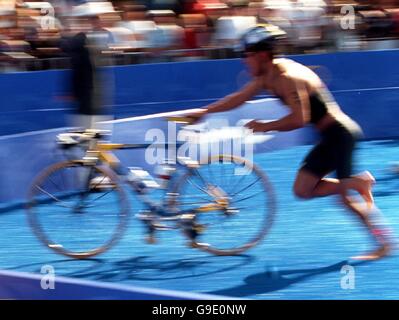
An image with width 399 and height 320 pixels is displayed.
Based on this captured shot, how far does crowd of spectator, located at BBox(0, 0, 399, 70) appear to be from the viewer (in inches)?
456

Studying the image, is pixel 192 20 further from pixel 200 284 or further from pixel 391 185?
pixel 200 284

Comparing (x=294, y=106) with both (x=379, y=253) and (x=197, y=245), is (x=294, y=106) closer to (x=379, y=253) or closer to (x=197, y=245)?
(x=379, y=253)

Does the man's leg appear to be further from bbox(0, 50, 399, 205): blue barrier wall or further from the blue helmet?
bbox(0, 50, 399, 205): blue barrier wall

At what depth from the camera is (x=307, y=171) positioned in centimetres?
654

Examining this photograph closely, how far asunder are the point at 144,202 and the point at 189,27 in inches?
227

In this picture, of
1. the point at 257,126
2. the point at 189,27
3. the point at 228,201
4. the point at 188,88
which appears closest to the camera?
the point at 257,126

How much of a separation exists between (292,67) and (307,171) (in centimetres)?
→ 69

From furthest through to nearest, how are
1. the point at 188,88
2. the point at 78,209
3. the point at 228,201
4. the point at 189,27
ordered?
the point at 189,27
the point at 188,88
the point at 78,209
the point at 228,201

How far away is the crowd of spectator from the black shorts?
5.21 meters

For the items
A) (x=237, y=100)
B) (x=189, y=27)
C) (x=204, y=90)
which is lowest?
(x=204, y=90)

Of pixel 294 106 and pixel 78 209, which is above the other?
pixel 294 106

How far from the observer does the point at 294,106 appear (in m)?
6.29

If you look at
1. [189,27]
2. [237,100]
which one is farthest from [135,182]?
[189,27]
